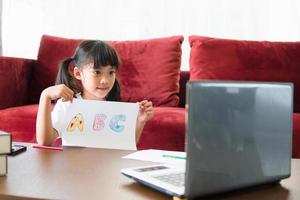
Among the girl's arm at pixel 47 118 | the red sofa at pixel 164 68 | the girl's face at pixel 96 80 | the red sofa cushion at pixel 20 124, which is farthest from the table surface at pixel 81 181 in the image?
the red sofa at pixel 164 68

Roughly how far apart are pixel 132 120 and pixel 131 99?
3.44 ft

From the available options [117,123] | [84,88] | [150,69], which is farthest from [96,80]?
[150,69]

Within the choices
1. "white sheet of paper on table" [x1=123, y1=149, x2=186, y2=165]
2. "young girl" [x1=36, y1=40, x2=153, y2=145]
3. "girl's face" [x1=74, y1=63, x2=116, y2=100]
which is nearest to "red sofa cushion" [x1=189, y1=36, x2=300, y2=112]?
"young girl" [x1=36, y1=40, x2=153, y2=145]

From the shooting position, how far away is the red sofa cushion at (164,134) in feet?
5.90

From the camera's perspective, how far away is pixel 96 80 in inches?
59.3

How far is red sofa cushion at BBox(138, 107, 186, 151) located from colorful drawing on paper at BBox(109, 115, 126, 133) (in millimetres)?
581

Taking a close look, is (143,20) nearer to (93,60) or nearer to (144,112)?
(93,60)

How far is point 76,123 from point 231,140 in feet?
2.03

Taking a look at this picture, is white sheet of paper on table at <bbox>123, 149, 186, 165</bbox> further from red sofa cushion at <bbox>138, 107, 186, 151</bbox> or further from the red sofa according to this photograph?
the red sofa

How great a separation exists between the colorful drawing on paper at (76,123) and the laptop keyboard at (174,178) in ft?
1.57

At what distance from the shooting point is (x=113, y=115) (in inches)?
48.3

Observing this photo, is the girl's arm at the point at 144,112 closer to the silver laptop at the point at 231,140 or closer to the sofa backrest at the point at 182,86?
the silver laptop at the point at 231,140

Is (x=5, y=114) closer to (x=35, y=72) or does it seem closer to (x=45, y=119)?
(x=35, y=72)

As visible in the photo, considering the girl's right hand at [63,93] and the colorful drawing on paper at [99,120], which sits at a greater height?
the girl's right hand at [63,93]
